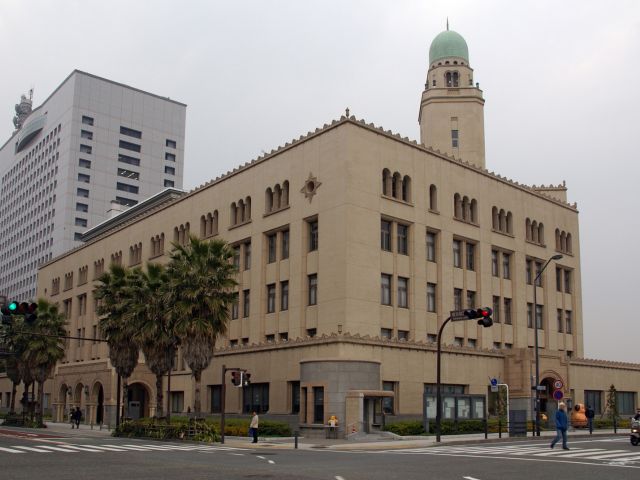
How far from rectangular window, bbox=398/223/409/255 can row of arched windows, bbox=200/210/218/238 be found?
16.0 metres

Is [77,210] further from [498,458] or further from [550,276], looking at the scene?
[498,458]

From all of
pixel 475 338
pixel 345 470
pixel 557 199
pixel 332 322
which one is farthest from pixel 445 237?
pixel 345 470

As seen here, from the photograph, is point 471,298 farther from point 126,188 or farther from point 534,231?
point 126,188

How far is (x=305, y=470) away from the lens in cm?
2133

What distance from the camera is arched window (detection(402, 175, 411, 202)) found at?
50812mm

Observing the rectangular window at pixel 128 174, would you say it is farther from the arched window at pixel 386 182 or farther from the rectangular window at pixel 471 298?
the arched window at pixel 386 182

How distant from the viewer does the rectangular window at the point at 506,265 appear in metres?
57.8

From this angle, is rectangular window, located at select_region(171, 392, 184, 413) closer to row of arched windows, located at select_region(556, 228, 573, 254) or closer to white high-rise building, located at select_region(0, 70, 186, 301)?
row of arched windows, located at select_region(556, 228, 573, 254)

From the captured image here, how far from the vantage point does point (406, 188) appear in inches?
2009

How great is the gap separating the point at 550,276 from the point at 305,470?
44.5m

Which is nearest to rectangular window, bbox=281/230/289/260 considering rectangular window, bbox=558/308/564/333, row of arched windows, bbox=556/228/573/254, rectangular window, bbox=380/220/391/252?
rectangular window, bbox=380/220/391/252

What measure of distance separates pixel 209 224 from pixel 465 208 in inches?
802

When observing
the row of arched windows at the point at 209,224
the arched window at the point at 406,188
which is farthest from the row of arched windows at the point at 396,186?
the row of arched windows at the point at 209,224

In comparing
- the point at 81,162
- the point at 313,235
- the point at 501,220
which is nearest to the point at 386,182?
the point at 313,235
